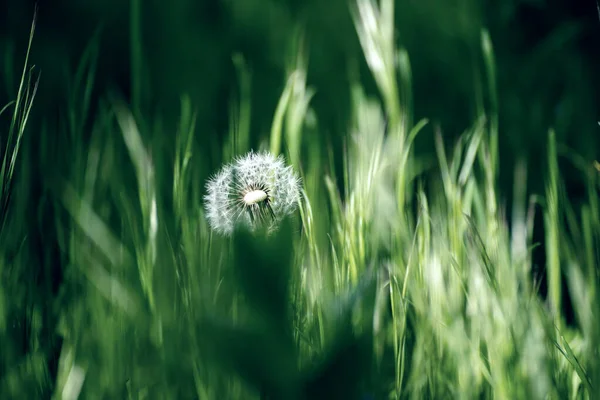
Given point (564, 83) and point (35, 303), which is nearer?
point (35, 303)

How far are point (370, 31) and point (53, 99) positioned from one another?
764 millimetres

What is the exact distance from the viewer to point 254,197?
1.50 feet

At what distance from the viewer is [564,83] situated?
146cm

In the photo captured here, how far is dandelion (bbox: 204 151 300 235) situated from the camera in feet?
1.49

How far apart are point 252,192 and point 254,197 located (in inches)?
0.6

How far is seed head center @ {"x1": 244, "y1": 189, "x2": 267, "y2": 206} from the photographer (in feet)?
1.48

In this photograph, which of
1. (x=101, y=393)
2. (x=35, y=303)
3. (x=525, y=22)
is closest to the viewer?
(x=101, y=393)

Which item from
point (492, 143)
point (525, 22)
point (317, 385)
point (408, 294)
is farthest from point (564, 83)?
point (317, 385)

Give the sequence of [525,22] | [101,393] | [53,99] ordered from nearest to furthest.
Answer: [101,393]
[53,99]
[525,22]

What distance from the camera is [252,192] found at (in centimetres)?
47

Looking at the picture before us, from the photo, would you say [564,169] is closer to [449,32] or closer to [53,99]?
[449,32]

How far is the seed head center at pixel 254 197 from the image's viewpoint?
1.48ft

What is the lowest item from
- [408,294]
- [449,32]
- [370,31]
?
[408,294]

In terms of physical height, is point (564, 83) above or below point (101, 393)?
above
